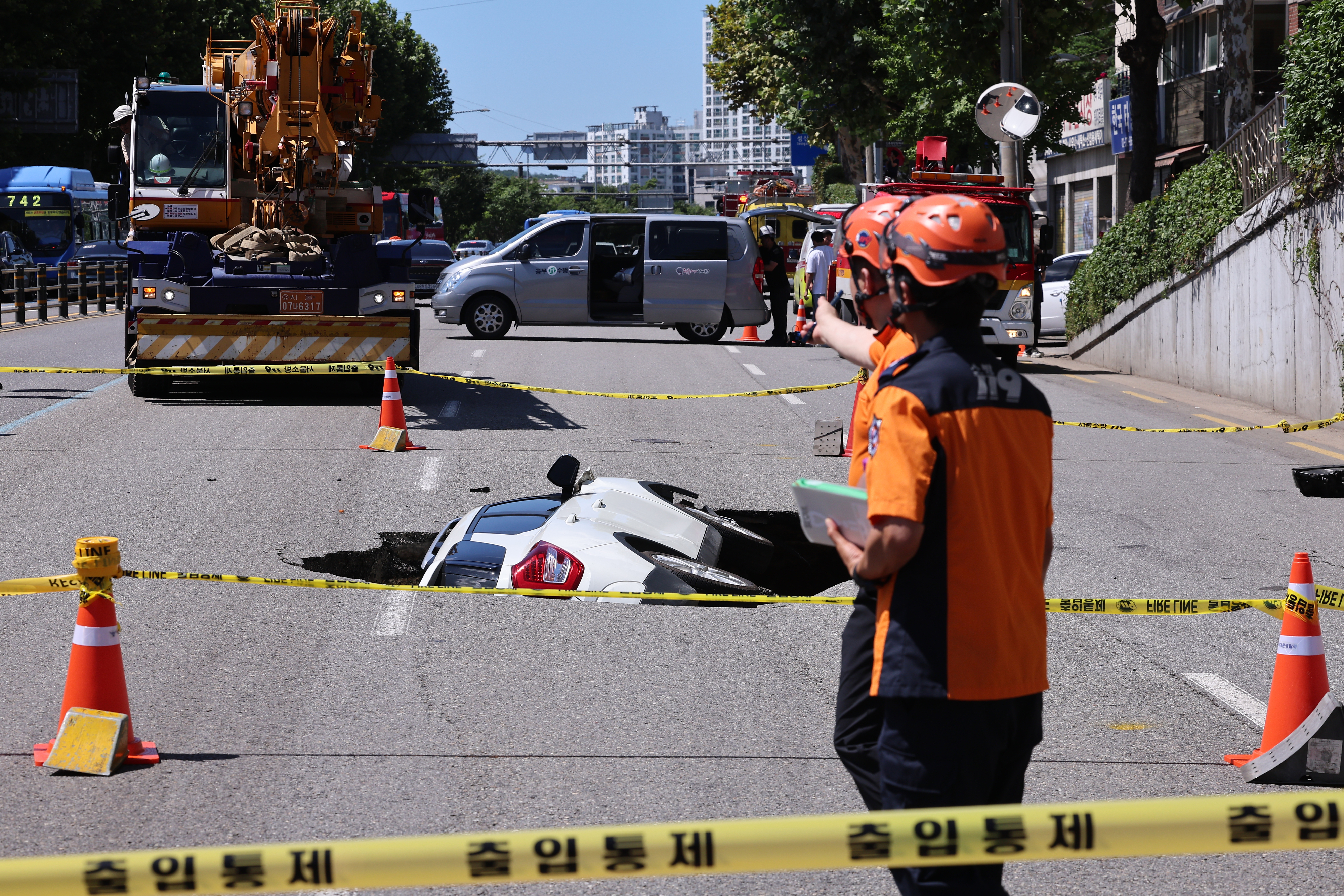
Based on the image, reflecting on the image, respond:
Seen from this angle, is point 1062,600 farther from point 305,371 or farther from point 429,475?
point 305,371

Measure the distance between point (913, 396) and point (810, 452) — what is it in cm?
997

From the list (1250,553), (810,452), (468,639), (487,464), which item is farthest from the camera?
(810,452)

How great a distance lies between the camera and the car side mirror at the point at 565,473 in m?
7.86

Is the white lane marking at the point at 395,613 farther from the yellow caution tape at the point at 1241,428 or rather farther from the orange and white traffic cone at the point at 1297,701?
the yellow caution tape at the point at 1241,428

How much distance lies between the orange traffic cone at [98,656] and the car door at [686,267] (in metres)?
20.1

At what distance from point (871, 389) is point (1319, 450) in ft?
37.5

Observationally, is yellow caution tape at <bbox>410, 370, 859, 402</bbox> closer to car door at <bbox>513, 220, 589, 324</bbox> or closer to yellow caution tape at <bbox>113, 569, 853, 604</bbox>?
yellow caution tape at <bbox>113, 569, 853, 604</bbox>

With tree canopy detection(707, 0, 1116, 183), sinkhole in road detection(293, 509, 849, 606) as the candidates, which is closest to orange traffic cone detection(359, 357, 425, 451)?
sinkhole in road detection(293, 509, 849, 606)

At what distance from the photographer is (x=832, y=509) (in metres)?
2.94

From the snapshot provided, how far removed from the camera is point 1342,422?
14711 mm

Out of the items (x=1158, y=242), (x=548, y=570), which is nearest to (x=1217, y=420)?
(x=1158, y=242)

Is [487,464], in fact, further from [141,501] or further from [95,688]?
[95,688]

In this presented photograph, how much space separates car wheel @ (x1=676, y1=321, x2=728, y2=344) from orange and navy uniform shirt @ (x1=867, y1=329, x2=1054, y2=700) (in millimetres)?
22623

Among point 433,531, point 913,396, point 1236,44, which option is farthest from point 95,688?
point 1236,44
